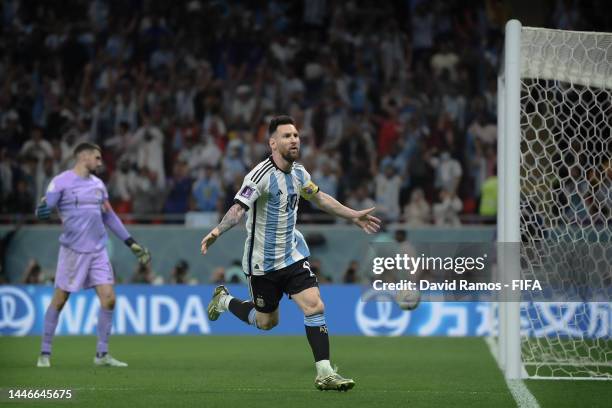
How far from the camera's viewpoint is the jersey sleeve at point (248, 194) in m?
9.11

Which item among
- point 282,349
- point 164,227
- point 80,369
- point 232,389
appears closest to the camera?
point 232,389

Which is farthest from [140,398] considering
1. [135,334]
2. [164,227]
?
[164,227]

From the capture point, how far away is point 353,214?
375 inches

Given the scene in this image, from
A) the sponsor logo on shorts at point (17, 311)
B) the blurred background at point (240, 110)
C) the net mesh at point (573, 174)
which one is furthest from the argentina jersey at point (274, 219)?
the sponsor logo on shorts at point (17, 311)

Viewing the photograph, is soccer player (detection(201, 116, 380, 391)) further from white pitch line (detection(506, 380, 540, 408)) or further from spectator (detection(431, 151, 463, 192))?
spectator (detection(431, 151, 463, 192))

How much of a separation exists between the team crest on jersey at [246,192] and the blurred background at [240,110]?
912 cm

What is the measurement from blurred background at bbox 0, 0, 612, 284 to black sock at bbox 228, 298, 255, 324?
26.0ft

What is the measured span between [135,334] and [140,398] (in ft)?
31.0

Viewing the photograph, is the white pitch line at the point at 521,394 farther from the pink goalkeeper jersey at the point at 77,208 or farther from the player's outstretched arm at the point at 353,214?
the pink goalkeeper jersey at the point at 77,208

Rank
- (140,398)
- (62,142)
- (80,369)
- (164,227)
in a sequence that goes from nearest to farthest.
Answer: (140,398), (80,369), (164,227), (62,142)

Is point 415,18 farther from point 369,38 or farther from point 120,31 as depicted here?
point 120,31

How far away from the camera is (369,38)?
2292 centimetres

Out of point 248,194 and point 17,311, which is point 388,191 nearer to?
point 17,311

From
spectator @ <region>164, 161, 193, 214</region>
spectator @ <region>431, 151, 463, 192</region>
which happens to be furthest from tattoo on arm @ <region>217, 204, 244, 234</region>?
spectator @ <region>164, 161, 193, 214</region>
